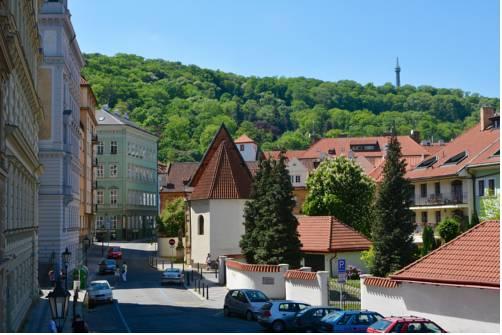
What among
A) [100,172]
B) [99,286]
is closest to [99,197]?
[100,172]

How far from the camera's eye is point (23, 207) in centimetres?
3362

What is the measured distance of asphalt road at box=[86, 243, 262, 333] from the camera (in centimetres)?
3225

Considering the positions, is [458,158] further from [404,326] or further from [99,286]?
[404,326]

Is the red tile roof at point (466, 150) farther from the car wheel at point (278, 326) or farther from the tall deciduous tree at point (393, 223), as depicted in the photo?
the car wheel at point (278, 326)

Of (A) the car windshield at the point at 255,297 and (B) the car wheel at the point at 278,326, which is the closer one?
(B) the car wheel at the point at 278,326

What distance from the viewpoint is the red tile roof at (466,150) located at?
201 feet

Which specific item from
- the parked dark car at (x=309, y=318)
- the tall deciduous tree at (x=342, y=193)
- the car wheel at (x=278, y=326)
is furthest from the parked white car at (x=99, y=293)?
the tall deciduous tree at (x=342, y=193)

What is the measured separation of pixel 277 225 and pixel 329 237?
5.42 m

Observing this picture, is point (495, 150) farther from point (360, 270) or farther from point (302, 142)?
point (302, 142)

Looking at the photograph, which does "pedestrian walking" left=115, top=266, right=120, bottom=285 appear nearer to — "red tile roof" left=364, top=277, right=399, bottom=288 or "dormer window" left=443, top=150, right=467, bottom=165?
"dormer window" left=443, top=150, right=467, bottom=165

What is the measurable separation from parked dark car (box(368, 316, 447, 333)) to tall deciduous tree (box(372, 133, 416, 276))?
13.2m

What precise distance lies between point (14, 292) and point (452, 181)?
42401mm

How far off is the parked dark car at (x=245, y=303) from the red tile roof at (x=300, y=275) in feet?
9.21

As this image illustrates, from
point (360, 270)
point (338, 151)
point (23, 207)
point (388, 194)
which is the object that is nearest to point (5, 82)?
point (23, 207)
